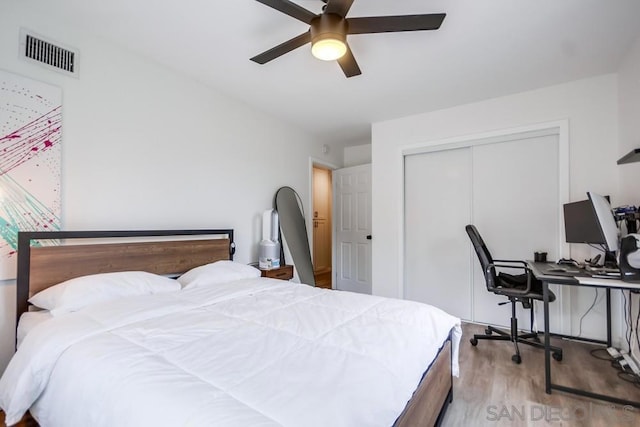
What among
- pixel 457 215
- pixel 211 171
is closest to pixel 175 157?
pixel 211 171

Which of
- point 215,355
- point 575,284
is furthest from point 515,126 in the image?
point 215,355

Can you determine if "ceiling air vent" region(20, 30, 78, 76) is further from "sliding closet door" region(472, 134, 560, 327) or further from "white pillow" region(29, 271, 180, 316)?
"sliding closet door" region(472, 134, 560, 327)

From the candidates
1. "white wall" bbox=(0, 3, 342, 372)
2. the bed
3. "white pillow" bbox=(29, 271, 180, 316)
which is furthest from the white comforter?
"white wall" bbox=(0, 3, 342, 372)

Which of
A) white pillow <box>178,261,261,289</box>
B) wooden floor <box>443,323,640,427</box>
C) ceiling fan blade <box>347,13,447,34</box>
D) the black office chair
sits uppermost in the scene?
ceiling fan blade <box>347,13,447,34</box>

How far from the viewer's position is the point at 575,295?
2.79 m

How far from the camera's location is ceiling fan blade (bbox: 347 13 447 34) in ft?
4.89

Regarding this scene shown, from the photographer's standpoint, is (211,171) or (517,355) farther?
(211,171)

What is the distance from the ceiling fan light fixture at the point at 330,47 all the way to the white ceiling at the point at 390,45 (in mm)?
386

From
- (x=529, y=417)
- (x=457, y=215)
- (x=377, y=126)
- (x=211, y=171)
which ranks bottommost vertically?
(x=529, y=417)

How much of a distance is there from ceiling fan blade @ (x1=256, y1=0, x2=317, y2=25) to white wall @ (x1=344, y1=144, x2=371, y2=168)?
136 inches

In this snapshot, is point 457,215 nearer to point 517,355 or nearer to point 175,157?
point 517,355

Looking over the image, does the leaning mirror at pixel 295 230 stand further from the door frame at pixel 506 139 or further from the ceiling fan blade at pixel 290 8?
the ceiling fan blade at pixel 290 8

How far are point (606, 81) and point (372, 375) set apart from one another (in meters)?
3.39

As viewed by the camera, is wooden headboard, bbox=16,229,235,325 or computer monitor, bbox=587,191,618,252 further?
computer monitor, bbox=587,191,618,252
